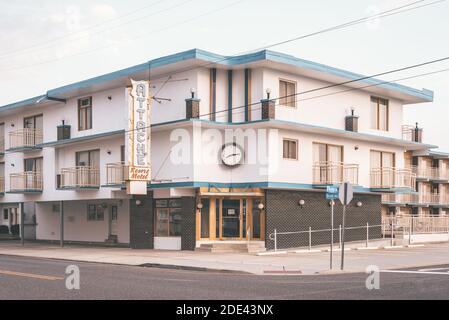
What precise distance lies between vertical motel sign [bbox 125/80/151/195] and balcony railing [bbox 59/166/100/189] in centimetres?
556

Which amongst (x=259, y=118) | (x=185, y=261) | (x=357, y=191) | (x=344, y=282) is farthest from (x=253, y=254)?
(x=344, y=282)

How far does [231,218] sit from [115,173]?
268 inches

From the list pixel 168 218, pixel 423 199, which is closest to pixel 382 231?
pixel 168 218

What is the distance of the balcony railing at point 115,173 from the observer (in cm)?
3208

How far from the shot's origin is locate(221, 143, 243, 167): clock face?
30.0 metres

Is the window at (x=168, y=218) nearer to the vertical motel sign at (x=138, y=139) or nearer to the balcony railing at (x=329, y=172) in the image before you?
the vertical motel sign at (x=138, y=139)

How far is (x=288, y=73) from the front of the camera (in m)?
30.8

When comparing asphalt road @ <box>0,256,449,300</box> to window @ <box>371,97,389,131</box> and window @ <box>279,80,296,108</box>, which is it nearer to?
window @ <box>279,80,296,108</box>

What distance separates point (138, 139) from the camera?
29.4m

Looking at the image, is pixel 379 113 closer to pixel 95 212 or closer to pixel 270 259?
pixel 270 259

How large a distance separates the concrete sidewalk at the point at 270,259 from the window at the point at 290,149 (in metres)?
5.21

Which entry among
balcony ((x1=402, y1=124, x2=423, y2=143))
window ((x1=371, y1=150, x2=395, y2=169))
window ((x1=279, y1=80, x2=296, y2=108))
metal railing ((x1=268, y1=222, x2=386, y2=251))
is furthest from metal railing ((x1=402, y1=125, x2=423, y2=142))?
window ((x1=279, y1=80, x2=296, y2=108))
